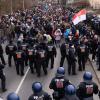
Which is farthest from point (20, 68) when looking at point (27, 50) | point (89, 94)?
point (89, 94)

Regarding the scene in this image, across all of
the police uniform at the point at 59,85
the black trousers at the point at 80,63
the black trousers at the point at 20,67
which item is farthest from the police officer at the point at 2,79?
the black trousers at the point at 80,63

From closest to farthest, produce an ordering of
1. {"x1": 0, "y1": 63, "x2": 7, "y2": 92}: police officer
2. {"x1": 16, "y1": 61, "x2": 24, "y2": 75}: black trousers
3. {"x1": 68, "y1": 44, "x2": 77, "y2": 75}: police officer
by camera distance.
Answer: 1. {"x1": 0, "y1": 63, "x2": 7, "y2": 92}: police officer
2. {"x1": 16, "y1": 61, "x2": 24, "y2": 75}: black trousers
3. {"x1": 68, "y1": 44, "x2": 77, "y2": 75}: police officer

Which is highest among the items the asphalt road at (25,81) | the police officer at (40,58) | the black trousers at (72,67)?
the police officer at (40,58)

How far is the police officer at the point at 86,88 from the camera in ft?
39.2

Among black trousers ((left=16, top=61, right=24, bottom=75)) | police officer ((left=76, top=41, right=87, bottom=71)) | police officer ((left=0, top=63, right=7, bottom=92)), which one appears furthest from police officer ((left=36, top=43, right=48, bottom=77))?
police officer ((left=0, top=63, right=7, bottom=92))

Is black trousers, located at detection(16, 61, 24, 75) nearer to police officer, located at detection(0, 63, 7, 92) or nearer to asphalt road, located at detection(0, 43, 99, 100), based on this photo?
asphalt road, located at detection(0, 43, 99, 100)

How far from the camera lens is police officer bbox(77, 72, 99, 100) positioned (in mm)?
11945

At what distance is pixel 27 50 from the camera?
801 inches

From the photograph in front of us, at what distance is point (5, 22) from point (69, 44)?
17062 millimetres

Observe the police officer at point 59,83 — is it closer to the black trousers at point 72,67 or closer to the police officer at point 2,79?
the police officer at point 2,79

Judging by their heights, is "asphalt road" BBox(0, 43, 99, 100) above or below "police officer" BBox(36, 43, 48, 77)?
below

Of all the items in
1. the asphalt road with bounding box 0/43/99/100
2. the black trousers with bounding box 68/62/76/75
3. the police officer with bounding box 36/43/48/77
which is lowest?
the asphalt road with bounding box 0/43/99/100

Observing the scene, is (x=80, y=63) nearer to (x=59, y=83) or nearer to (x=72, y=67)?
(x=72, y=67)

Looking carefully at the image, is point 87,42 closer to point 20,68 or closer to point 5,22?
point 20,68
